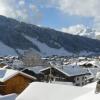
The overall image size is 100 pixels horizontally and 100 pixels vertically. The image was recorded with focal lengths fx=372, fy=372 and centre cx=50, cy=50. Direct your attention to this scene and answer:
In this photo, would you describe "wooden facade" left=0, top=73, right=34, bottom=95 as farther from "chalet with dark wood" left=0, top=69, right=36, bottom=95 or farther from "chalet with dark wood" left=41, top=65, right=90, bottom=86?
"chalet with dark wood" left=41, top=65, right=90, bottom=86

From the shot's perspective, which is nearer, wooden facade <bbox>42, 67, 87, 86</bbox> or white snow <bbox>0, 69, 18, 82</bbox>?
white snow <bbox>0, 69, 18, 82</bbox>

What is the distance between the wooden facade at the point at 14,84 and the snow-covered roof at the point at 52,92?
82.2 feet

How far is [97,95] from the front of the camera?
18.8 meters

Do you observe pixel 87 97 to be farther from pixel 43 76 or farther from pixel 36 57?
pixel 36 57

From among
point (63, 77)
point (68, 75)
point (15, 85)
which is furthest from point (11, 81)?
point (63, 77)

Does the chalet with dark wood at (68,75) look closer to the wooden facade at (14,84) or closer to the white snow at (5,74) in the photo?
the wooden facade at (14,84)

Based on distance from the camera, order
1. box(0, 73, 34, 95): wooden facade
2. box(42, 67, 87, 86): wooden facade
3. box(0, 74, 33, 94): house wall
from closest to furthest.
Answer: box(0, 73, 34, 95): wooden facade
box(0, 74, 33, 94): house wall
box(42, 67, 87, 86): wooden facade

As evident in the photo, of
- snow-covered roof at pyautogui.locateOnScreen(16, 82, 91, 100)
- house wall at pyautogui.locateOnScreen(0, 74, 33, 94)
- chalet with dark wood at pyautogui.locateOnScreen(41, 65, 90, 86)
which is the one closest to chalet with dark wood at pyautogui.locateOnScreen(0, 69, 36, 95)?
house wall at pyautogui.locateOnScreen(0, 74, 33, 94)

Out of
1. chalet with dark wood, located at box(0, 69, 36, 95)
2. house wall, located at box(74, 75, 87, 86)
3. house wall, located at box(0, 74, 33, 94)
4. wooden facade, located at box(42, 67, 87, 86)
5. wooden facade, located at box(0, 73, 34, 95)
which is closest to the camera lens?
chalet with dark wood, located at box(0, 69, 36, 95)

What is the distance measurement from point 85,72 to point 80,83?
686 cm

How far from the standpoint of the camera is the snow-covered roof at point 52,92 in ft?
71.9

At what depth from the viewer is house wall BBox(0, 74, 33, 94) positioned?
48.8m

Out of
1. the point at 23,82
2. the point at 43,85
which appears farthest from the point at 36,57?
the point at 43,85

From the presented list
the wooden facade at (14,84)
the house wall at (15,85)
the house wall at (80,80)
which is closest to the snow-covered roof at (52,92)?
the wooden facade at (14,84)
